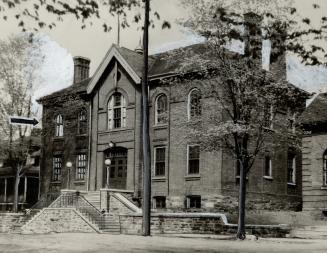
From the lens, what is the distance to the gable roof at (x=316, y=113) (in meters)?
26.9

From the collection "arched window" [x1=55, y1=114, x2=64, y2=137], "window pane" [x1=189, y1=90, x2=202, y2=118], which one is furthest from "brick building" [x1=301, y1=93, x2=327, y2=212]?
"arched window" [x1=55, y1=114, x2=64, y2=137]

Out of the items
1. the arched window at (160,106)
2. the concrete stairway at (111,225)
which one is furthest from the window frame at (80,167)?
the concrete stairway at (111,225)

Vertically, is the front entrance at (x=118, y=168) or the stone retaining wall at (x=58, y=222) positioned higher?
the front entrance at (x=118, y=168)

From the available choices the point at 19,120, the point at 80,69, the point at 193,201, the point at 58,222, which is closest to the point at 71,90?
the point at 80,69

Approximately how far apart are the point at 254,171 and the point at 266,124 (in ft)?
33.4

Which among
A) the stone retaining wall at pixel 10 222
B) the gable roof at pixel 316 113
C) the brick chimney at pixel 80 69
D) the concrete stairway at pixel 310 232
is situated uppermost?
the brick chimney at pixel 80 69

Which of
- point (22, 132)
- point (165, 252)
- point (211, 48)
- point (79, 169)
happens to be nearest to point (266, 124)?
point (211, 48)

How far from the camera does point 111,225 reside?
89.4 feet

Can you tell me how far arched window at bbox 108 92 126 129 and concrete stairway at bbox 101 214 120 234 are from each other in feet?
26.1

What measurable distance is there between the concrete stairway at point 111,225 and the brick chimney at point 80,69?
16186mm

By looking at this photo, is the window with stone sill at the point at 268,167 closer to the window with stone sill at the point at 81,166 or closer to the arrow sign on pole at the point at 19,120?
the window with stone sill at the point at 81,166

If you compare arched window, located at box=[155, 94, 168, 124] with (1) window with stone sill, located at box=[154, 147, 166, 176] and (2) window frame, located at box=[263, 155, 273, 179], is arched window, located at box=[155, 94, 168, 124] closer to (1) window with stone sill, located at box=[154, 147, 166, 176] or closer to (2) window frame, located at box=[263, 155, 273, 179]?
(1) window with stone sill, located at box=[154, 147, 166, 176]

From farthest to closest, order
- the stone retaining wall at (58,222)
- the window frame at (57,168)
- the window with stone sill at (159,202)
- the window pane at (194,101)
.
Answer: the window frame at (57,168) < the window with stone sill at (159,202) < the window pane at (194,101) < the stone retaining wall at (58,222)

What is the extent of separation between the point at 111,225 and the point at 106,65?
466 inches
